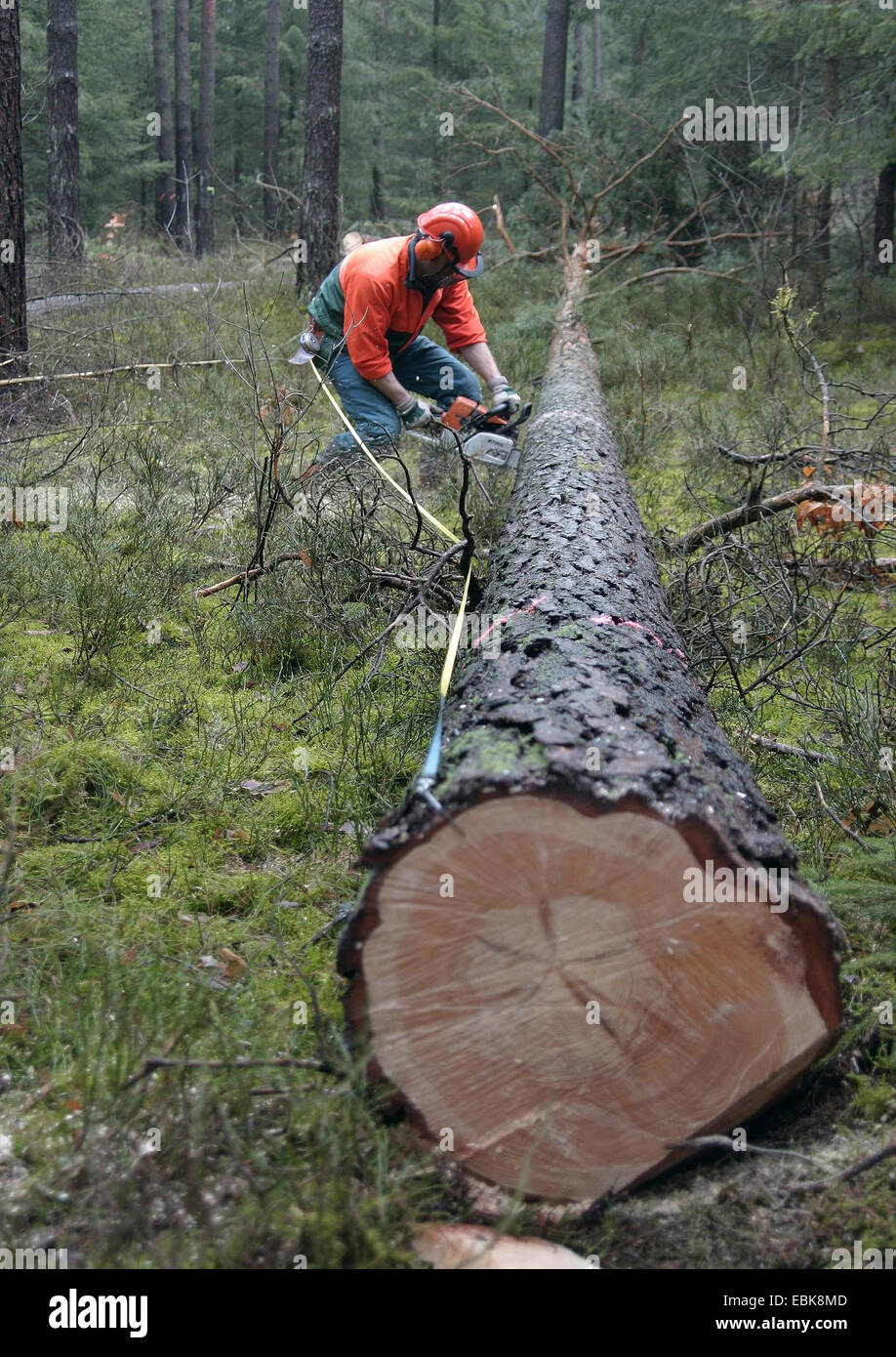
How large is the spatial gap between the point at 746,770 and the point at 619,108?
11101 mm

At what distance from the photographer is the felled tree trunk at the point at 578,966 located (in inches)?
68.7

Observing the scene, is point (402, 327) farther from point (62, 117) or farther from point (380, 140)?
point (380, 140)

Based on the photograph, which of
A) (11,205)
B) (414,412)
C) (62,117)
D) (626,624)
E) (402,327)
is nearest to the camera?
(626,624)

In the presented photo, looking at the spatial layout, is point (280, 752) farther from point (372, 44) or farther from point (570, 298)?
point (372, 44)

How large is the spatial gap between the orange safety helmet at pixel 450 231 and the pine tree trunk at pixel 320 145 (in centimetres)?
528

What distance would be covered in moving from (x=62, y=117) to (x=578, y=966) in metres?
13.0

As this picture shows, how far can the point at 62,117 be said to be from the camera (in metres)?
11.5

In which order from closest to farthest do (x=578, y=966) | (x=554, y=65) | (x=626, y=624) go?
(x=578, y=966) < (x=626, y=624) < (x=554, y=65)

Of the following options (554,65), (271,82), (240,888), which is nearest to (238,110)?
(271,82)

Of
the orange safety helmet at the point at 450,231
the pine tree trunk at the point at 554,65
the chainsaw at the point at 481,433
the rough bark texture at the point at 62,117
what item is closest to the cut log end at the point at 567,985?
the chainsaw at the point at 481,433

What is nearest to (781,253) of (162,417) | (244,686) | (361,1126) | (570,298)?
→ (570,298)

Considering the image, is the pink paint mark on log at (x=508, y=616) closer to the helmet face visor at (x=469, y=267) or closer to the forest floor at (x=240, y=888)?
the forest floor at (x=240, y=888)

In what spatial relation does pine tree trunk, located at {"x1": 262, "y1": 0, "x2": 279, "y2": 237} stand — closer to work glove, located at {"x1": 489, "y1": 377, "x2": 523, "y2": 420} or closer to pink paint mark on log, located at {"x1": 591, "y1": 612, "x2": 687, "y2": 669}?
work glove, located at {"x1": 489, "y1": 377, "x2": 523, "y2": 420}

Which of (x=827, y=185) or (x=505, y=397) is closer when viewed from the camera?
(x=505, y=397)
